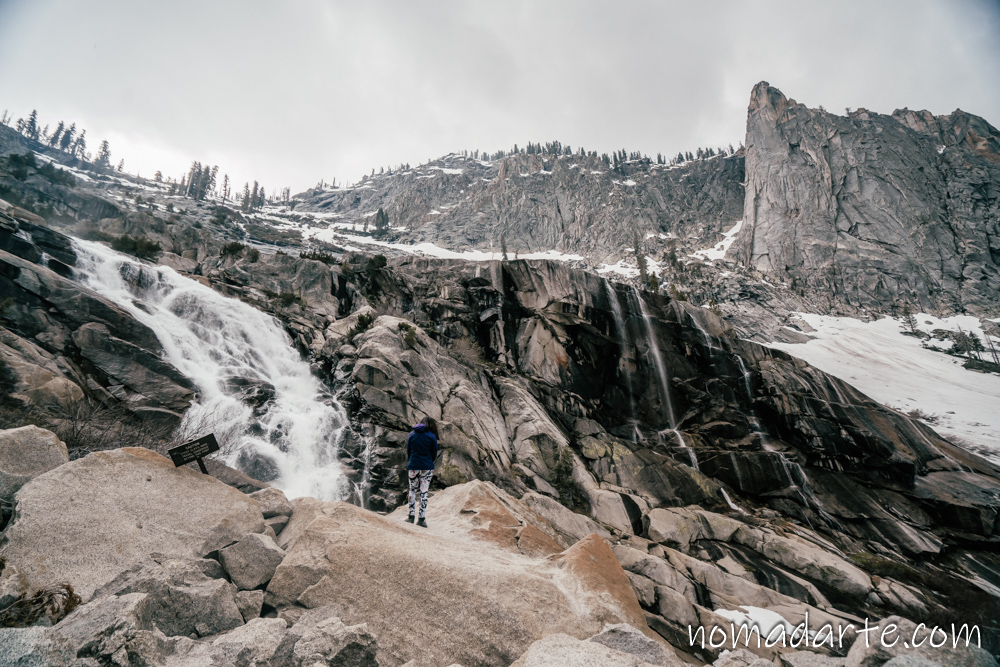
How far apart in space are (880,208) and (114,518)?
148 meters

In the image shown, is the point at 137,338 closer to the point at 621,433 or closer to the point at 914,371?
the point at 621,433

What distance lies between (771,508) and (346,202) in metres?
206

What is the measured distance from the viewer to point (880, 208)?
10081cm

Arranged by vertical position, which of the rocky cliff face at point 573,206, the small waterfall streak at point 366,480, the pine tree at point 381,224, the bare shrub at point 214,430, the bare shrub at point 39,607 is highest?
the rocky cliff face at point 573,206

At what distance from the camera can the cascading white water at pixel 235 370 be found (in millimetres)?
19250

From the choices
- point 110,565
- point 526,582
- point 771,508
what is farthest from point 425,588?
point 771,508

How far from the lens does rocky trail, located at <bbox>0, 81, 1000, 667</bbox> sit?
5883 mm

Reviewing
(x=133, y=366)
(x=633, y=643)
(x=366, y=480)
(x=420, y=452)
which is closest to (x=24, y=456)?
(x=420, y=452)

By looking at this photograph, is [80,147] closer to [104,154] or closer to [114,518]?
[104,154]

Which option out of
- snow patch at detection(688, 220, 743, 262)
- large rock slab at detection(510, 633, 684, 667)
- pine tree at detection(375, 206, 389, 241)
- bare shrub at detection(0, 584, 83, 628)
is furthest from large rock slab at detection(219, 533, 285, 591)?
pine tree at detection(375, 206, 389, 241)

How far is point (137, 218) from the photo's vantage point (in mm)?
55469

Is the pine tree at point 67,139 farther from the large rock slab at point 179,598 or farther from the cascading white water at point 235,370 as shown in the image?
the large rock slab at point 179,598

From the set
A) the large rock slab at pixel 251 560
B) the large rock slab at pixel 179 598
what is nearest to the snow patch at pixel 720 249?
the large rock slab at pixel 251 560

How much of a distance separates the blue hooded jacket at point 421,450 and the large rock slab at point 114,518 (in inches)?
140
